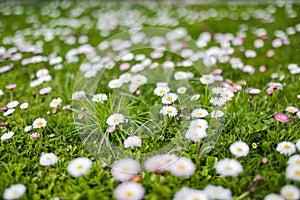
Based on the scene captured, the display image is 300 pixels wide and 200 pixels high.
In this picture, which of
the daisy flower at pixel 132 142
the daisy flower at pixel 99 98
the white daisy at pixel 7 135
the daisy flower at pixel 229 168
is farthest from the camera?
the daisy flower at pixel 99 98

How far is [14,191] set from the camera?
1.12 metres

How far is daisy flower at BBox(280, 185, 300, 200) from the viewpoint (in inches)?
39.9

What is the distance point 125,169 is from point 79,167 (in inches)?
6.8

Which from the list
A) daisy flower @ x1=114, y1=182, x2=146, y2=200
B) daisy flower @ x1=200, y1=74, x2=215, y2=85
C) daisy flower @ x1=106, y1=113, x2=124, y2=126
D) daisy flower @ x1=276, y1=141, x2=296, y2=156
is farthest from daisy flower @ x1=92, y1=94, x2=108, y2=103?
daisy flower @ x1=276, y1=141, x2=296, y2=156

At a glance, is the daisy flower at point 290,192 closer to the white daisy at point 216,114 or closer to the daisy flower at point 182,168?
the daisy flower at point 182,168

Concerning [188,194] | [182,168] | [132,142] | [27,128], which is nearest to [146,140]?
[132,142]

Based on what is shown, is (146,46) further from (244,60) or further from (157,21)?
(157,21)

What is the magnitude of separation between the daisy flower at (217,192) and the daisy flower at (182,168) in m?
0.08

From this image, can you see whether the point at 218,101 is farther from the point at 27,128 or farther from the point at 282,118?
the point at 27,128

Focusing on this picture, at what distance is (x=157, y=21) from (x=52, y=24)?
1.16 metres

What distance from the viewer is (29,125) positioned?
1.61m

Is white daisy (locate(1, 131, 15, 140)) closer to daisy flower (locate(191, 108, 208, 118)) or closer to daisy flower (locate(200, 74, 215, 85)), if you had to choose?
daisy flower (locate(191, 108, 208, 118))

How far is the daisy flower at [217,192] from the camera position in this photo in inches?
40.8

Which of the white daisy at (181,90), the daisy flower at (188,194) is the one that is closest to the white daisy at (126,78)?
the white daisy at (181,90)
